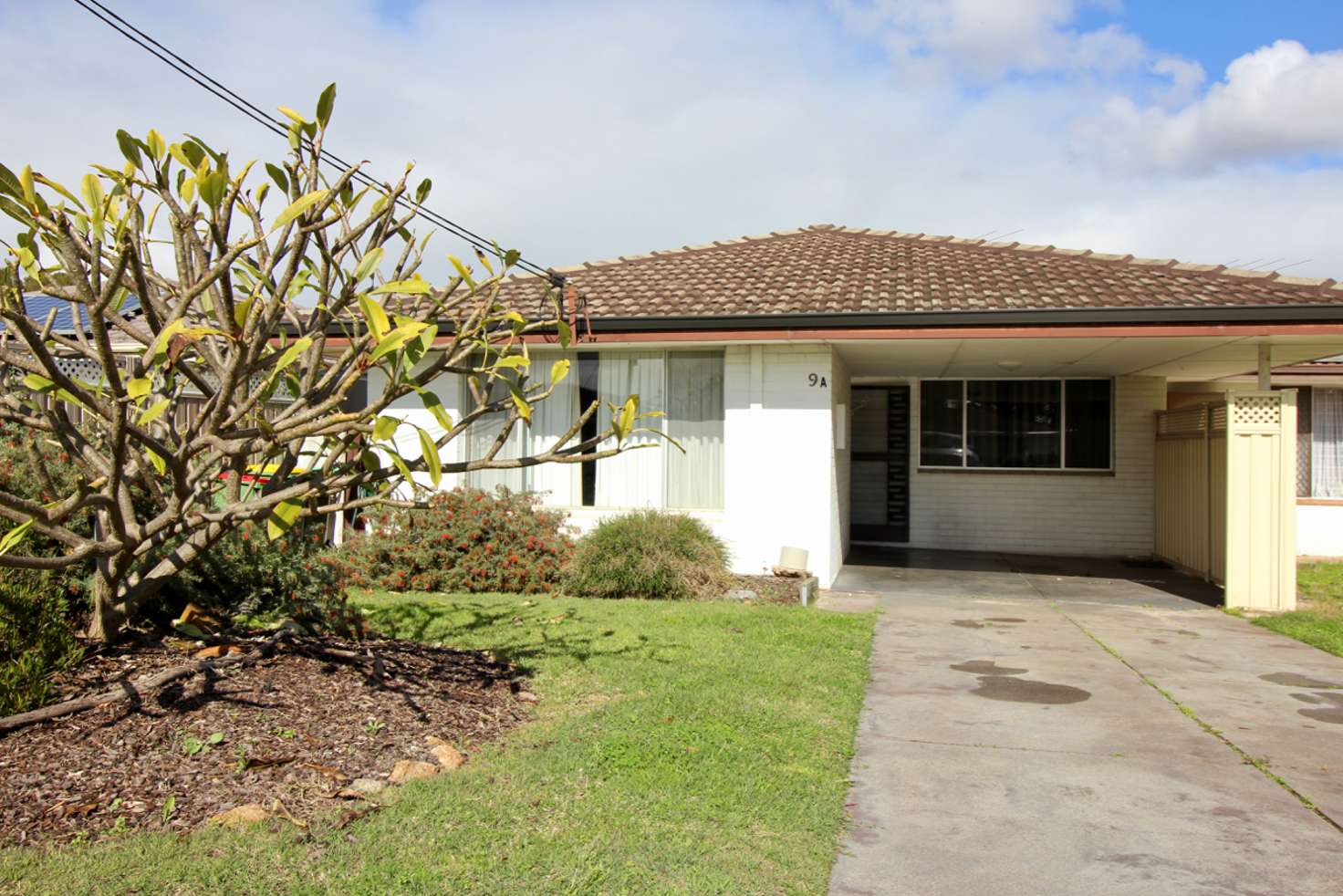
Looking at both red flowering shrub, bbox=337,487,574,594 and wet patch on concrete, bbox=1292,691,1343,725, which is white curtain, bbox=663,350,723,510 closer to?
red flowering shrub, bbox=337,487,574,594

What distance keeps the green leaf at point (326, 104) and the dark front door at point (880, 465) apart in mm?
12487

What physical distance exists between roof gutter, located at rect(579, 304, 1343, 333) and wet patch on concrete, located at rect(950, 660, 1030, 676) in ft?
13.4

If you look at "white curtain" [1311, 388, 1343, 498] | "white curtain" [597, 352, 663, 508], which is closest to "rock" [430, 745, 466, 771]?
"white curtain" [597, 352, 663, 508]

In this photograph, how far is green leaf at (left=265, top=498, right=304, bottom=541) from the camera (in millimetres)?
4523

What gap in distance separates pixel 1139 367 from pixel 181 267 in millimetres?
13065

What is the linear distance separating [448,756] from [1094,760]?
3.41 metres

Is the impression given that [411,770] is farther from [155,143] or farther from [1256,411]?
[1256,411]

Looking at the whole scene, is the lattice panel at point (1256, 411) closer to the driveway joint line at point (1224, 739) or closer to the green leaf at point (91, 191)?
the driveway joint line at point (1224, 739)

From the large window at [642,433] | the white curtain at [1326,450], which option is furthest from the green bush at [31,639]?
the white curtain at [1326,450]

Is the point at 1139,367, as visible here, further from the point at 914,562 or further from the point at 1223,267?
the point at 914,562

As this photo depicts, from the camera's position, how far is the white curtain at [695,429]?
12.4 m

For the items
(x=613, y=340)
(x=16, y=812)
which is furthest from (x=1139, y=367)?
(x=16, y=812)

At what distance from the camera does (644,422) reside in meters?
12.6

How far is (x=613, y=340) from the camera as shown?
39.4ft
